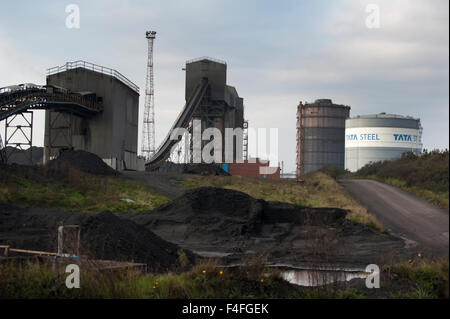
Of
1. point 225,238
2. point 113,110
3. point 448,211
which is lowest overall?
point 225,238

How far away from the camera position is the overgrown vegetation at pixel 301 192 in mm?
23422

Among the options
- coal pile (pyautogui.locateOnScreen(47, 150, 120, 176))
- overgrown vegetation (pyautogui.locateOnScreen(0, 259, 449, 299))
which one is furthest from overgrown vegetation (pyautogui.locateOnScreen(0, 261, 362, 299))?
coal pile (pyautogui.locateOnScreen(47, 150, 120, 176))

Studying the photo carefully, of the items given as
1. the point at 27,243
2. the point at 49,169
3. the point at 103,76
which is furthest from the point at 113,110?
the point at 27,243

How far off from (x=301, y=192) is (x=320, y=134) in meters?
37.1

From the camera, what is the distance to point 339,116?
69.1 m

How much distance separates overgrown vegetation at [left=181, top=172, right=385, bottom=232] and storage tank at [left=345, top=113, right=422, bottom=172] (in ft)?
81.6

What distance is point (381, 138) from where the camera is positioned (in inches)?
2408

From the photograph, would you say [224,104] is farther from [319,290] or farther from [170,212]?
[319,290]

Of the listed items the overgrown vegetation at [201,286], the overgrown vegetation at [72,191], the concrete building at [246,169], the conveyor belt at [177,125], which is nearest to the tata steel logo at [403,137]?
the concrete building at [246,169]

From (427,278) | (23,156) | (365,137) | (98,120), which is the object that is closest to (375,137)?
(365,137)

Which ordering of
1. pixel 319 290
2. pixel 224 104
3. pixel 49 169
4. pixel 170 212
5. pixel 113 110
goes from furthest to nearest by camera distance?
pixel 224 104 → pixel 113 110 → pixel 49 169 → pixel 170 212 → pixel 319 290

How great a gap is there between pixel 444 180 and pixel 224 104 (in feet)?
186

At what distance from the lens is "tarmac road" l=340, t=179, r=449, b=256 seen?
529 cm

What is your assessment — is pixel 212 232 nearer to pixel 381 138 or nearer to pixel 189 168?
pixel 189 168
